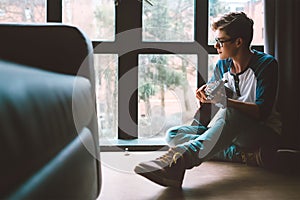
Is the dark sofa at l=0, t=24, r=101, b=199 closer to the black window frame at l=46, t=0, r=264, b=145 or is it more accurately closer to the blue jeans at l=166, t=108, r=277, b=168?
the blue jeans at l=166, t=108, r=277, b=168

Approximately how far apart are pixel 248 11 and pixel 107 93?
40.0 inches

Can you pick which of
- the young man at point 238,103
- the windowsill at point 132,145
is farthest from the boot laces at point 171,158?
the windowsill at point 132,145

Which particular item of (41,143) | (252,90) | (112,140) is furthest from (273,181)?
(41,143)

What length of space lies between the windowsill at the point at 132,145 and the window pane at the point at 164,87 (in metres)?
0.10

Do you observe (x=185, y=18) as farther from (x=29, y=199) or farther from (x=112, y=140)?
(x=29, y=199)

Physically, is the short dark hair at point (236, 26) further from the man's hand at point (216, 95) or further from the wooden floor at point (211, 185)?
the wooden floor at point (211, 185)

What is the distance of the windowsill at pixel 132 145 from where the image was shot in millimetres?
2480

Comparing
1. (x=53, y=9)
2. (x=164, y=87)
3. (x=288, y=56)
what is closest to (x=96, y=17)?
(x=53, y=9)

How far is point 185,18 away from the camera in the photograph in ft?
8.79

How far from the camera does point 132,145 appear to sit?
250 centimetres

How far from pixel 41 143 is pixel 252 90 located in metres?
1.65

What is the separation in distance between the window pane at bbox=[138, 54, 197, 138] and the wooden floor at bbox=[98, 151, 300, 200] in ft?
1.94

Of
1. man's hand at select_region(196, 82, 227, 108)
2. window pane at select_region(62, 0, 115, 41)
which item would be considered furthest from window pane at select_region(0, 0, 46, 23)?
man's hand at select_region(196, 82, 227, 108)

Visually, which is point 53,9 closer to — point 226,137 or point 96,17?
point 96,17
